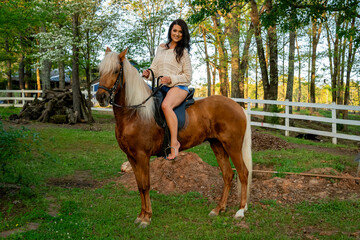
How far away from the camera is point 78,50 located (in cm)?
1505

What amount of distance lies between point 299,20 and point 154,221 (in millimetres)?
8654

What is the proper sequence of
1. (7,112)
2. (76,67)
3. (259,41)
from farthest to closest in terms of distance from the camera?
(7,112)
(76,67)
(259,41)

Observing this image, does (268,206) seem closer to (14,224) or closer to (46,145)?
(14,224)

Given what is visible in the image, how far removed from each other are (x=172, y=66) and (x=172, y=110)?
0.67 m

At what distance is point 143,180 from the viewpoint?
160 inches

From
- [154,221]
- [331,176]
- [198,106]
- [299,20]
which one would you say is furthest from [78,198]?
[299,20]

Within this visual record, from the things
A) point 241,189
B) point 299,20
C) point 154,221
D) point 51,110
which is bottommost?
point 154,221

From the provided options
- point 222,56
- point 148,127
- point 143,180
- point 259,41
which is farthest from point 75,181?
point 222,56

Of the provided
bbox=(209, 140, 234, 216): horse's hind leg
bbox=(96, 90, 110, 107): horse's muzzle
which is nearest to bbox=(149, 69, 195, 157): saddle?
bbox=(96, 90, 110, 107): horse's muzzle

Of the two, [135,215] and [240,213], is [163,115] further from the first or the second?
[240,213]

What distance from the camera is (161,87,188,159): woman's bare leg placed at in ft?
13.1

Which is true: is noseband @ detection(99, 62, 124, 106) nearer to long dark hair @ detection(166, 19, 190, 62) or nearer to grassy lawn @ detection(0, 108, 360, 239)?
long dark hair @ detection(166, 19, 190, 62)

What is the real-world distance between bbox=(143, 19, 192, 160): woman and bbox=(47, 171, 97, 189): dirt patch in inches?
109

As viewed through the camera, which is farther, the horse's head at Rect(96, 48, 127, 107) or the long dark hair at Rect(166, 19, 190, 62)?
the long dark hair at Rect(166, 19, 190, 62)
